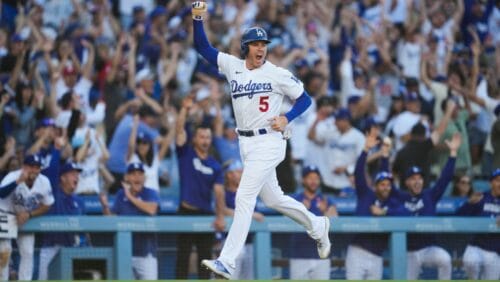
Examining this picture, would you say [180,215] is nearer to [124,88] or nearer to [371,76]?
[124,88]

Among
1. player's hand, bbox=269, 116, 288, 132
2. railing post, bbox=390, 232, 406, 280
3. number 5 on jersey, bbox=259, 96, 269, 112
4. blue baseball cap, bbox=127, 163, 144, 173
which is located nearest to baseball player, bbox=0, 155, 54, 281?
blue baseball cap, bbox=127, 163, 144, 173

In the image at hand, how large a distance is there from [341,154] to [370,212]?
197 centimetres

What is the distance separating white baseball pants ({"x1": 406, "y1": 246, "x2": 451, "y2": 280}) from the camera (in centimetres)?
1249

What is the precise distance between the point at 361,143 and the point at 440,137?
3.61 feet

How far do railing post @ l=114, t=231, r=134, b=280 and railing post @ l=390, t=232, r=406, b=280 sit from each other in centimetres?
258

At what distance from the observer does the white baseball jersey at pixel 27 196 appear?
463 inches

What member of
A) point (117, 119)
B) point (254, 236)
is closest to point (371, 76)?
point (117, 119)

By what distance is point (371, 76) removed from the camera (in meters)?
16.6

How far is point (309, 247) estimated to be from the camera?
12578 mm

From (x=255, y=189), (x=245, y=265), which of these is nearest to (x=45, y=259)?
(x=245, y=265)

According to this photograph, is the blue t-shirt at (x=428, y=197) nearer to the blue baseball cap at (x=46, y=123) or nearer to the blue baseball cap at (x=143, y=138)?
the blue baseball cap at (x=143, y=138)

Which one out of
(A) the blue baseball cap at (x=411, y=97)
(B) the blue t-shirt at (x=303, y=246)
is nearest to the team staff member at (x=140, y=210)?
(B) the blue t-shirt at (x=303, y=246)

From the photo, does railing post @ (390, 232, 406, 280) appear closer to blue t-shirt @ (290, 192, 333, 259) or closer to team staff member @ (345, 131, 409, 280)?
team staff member @ (345, 131, 409, 280)

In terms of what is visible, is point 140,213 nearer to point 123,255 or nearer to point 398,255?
point 123,255
